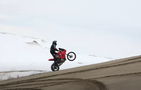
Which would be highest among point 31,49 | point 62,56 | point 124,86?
point 31,49

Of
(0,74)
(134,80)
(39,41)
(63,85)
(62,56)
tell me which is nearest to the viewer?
(134,80)

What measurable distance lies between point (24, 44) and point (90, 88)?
44685mm

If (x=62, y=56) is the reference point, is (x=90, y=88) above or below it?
below

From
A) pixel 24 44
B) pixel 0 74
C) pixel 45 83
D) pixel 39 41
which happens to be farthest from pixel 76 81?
pixel 39 41

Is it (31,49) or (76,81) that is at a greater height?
(31,49)

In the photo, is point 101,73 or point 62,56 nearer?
point 101,73

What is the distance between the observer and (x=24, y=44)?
50.8 m

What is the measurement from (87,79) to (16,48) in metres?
39.8

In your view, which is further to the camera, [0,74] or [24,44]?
[24,44]

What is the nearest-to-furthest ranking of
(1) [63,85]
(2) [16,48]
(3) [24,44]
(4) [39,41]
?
(1) [63,85], (2) [16,48], (3) [24,44], (4) [39,41]

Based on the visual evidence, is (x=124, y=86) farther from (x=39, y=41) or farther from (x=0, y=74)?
(x=39, y=41)

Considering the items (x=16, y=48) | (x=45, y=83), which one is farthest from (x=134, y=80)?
(x=16, y=48)

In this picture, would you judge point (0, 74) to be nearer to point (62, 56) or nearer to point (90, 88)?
point (62, 56)

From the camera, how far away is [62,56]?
1773 cm
